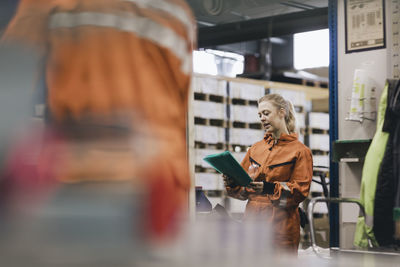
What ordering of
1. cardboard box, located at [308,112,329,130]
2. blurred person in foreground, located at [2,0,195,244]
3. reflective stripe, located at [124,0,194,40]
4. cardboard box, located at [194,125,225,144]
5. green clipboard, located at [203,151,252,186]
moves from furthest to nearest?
cardboard box, located at [308,112,329,130] → cardboard box, located at [194,125,225,144] → green clipboard, located at [203,151,252,186] → reflective stripe, located at [124,0,194,40] → blurred person in foreground, located at [2,0,195,244]

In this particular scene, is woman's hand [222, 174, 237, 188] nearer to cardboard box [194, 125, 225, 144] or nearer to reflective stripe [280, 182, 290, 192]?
reflective stripe [280, 182, 290, 192]

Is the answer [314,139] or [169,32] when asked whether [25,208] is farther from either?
[314,139]

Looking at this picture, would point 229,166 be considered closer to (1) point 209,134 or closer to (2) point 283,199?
(2) point 283,199

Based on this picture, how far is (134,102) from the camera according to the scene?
26.9 inches

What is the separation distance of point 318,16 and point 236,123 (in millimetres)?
1807

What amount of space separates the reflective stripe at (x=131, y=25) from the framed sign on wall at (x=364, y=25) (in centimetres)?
378

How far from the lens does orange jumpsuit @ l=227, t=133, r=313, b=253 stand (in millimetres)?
3211

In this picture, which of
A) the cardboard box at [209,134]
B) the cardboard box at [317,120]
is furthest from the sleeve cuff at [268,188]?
the cardboard box at [317,120]

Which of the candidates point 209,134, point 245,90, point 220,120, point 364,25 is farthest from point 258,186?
point 245,90

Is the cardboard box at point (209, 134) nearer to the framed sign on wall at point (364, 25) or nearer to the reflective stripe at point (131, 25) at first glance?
the framed sign on wall at point (364, 25)

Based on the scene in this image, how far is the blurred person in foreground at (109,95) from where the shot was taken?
63cm

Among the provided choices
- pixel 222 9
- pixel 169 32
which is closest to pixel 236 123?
pixel 222 9

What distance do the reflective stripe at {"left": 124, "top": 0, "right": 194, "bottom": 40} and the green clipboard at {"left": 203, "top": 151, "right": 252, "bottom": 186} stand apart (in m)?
2.20

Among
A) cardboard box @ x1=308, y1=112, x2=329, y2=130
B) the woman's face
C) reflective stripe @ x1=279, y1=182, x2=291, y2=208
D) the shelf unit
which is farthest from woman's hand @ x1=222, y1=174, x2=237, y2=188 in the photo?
cardboard box @ x1=308, y1=112, x2=329, y2=130
